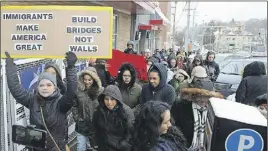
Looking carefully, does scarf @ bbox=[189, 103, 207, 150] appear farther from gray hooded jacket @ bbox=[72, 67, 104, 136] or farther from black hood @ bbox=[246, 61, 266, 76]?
black hood @ bbox=[246, 61, 266, 76]

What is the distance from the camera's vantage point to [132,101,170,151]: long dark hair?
2.21 m

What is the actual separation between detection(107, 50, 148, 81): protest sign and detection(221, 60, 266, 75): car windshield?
14.9ft

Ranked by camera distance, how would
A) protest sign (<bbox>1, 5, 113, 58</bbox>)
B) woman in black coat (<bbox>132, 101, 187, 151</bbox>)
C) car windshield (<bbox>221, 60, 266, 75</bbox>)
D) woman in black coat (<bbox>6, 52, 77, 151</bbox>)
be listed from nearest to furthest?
1. woman in black coat (<bbox>132, 101, 187, 151</bbox>)
2. woman in black coat (<bbox>6, 52, 77, 151</bbox>)
3. protest sign (<bbox>1, 5, 113, 58</bbox>)
4. car windshield (<bbox>221, 60, 266, 75</bbox>)

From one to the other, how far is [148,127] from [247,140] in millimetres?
679

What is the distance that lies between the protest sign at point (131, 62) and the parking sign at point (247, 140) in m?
4.34

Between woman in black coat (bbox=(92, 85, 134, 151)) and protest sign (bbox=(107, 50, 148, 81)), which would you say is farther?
protest sign (bbox=(107, 50, 148, 81))

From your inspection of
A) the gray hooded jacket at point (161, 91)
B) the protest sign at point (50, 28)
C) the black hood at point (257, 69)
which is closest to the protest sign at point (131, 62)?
the black hood at point (257, 69)

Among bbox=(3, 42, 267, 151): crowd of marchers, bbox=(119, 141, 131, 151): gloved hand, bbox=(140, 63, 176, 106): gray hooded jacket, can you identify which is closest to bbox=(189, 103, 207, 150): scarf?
bbox=(3, 42, 267, 151): crowd of marchers

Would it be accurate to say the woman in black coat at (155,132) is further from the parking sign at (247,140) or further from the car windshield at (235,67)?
the car windshield at (235,67)

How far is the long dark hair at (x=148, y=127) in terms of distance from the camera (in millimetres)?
2211

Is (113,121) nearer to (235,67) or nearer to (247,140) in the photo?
(247,140)

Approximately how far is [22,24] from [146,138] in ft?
6.14

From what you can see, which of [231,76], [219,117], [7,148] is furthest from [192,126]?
[231,76]

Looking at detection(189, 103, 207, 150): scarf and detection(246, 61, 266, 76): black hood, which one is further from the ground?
detection(246, 61, 266, 76): black hood
